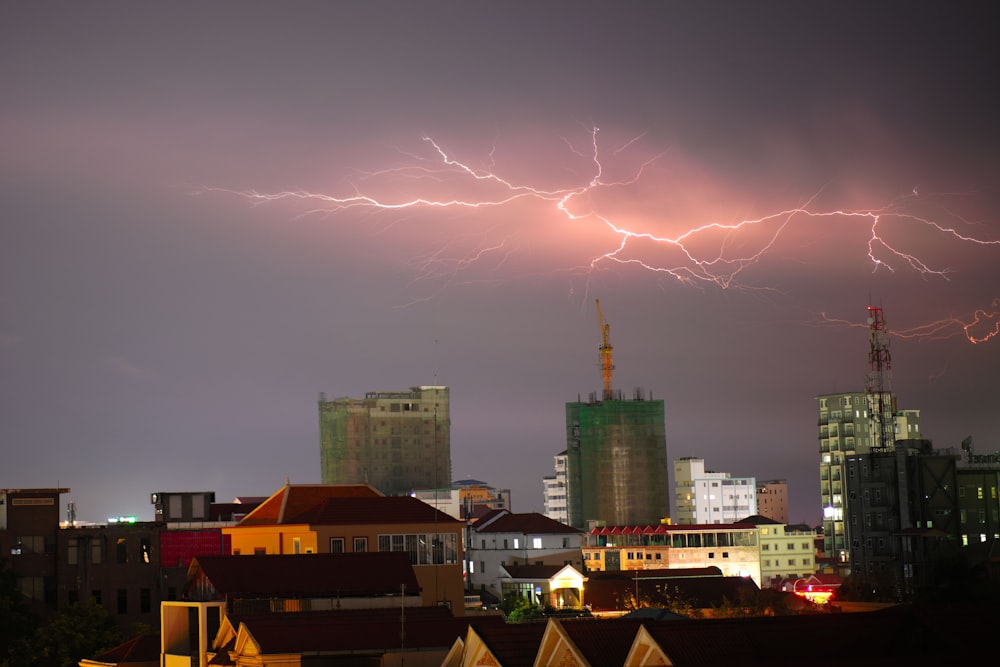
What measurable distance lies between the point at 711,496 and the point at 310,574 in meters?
140

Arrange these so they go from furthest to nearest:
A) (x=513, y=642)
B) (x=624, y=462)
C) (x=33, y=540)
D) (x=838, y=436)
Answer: (x=838, y=436)
(x=624, y=462)
(x=33, y=540)
(x=513, y=642)

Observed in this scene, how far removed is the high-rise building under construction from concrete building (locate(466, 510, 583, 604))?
35.1 metres

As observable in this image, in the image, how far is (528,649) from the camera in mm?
31000

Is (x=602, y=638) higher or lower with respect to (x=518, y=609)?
higher

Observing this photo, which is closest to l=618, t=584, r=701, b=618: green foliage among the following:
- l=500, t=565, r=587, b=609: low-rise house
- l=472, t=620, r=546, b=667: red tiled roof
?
l=500, t=565, r=587, b=609: low-rise house

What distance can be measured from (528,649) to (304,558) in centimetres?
2027

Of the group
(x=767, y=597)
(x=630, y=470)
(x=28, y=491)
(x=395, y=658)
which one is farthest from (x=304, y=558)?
(x=630, y=470)

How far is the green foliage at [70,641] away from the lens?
204ft

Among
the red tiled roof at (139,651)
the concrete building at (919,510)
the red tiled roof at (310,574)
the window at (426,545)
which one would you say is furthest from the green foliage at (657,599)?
the red tiled roof at (139,651)

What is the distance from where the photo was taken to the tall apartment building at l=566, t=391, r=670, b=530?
150875 millimetres

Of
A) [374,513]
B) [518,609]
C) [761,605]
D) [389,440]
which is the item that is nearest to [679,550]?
[389,440]

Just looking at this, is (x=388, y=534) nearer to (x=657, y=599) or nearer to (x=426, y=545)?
(x=426, y=545)

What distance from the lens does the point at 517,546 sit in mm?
113188

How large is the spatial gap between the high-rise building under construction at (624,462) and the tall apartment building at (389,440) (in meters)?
15.3
